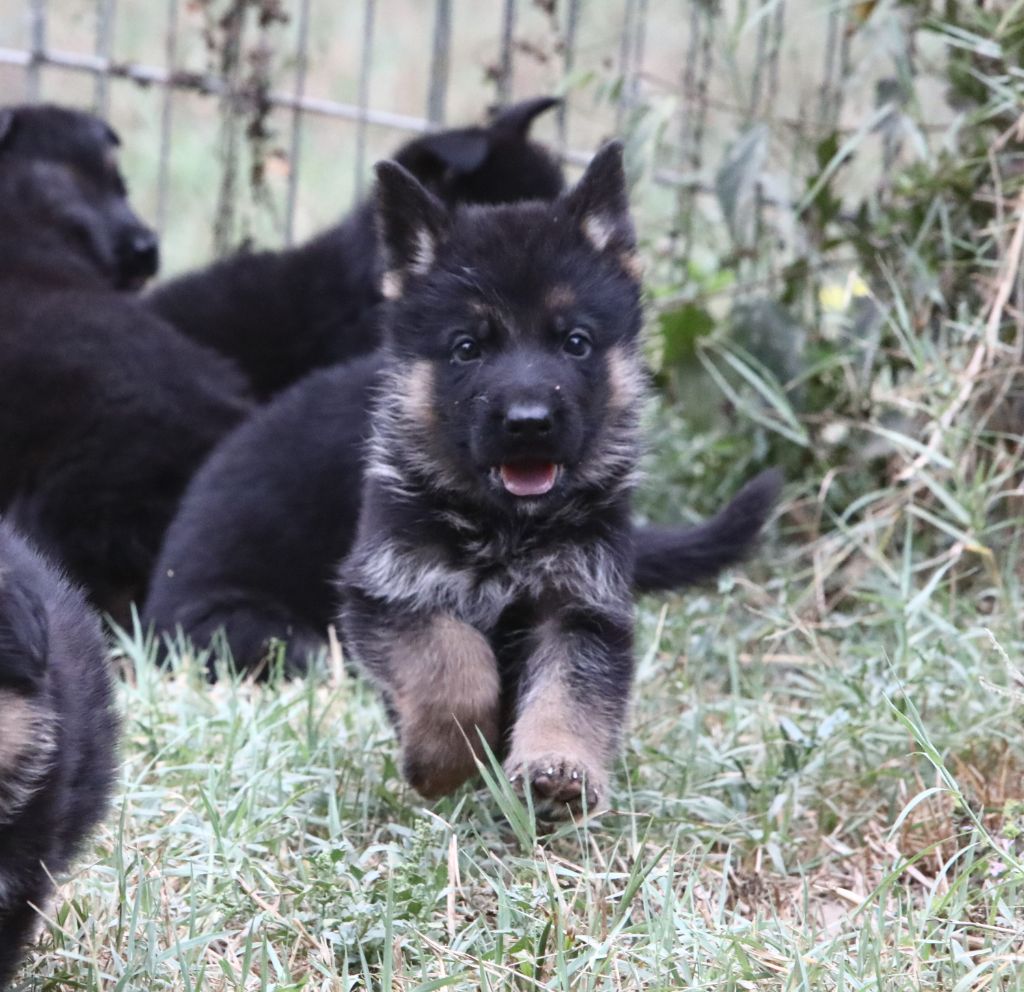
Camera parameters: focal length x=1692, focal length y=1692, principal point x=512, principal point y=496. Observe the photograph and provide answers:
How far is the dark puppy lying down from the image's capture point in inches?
120

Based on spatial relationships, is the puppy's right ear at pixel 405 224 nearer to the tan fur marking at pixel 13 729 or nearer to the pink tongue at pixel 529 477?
the pink tongue at pixel 529 477

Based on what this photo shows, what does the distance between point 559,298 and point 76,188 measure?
319 centimetres

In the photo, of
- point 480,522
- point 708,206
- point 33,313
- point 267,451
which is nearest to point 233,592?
point 267,451

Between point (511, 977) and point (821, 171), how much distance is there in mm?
3177

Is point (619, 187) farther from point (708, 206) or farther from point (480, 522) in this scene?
point (708, 206)

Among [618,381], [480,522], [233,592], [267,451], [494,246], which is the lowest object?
[233,592]

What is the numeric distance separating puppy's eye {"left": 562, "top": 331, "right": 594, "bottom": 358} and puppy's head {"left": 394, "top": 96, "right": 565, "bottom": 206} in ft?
6.27

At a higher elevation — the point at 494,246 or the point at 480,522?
the point at 494,246

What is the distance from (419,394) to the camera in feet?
11.0

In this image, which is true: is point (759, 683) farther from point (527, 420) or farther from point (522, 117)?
point (522, 117)

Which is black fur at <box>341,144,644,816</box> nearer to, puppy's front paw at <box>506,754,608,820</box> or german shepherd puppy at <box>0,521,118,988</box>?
puppy's front paw at <box>506,754,608,820</box>

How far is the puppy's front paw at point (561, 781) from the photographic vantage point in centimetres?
289

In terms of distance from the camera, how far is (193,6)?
651cm

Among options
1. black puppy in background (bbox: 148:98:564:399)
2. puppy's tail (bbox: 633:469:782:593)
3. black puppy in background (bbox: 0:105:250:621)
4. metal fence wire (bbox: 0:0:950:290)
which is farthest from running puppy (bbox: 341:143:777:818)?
black puppy in background (bbox: 148:98:564:399)
